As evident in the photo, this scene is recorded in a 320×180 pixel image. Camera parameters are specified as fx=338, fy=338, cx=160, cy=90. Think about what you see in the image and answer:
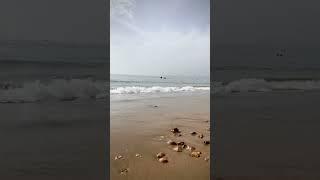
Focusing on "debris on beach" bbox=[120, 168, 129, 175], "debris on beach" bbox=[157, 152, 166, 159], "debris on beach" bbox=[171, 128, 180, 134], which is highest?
"debris on beach" bbox=[171, 128, 180, 134]

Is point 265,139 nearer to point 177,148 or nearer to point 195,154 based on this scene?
point 195,154

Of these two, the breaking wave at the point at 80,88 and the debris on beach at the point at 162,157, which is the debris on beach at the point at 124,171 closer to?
the debris on beach at the point at 162,157

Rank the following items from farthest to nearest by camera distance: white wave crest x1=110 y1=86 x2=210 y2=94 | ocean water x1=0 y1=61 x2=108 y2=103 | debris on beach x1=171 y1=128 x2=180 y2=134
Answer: white wave crest x1=110 y1=86 x2=210 y2=94, debris on beach x1=171 y1=128 x2=180 y2=134, ocean water x1=0 y1=61 x2=108 y2=103

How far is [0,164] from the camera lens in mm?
1727

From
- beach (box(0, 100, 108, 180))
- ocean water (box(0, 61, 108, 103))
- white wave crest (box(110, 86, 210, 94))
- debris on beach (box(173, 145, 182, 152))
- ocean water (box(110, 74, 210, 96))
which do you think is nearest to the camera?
beach (box(0, 100, 108, 180))

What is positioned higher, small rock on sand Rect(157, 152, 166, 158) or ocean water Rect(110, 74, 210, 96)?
ocean water Rect(110, 74, 210, 96)

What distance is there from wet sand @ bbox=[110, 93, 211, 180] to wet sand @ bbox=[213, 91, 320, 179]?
197 millimetres

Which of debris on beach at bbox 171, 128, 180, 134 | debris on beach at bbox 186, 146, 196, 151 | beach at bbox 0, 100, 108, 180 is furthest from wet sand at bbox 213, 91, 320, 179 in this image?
beach at bbox 0, 100, 108, 180

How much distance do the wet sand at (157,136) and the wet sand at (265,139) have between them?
0.20 metres

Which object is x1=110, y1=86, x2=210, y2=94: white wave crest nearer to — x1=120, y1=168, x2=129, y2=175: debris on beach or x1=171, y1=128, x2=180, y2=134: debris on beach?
x1=171, y1=128, x2=180, y2=134: debris on beach

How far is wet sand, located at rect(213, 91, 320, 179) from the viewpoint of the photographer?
1.91 meters

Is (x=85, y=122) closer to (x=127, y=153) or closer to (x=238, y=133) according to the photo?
(x=127, y=153)

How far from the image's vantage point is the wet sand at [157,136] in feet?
6.36

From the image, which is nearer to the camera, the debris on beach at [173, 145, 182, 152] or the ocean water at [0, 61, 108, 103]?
the ocean water at [0, 61, 108, 103]
